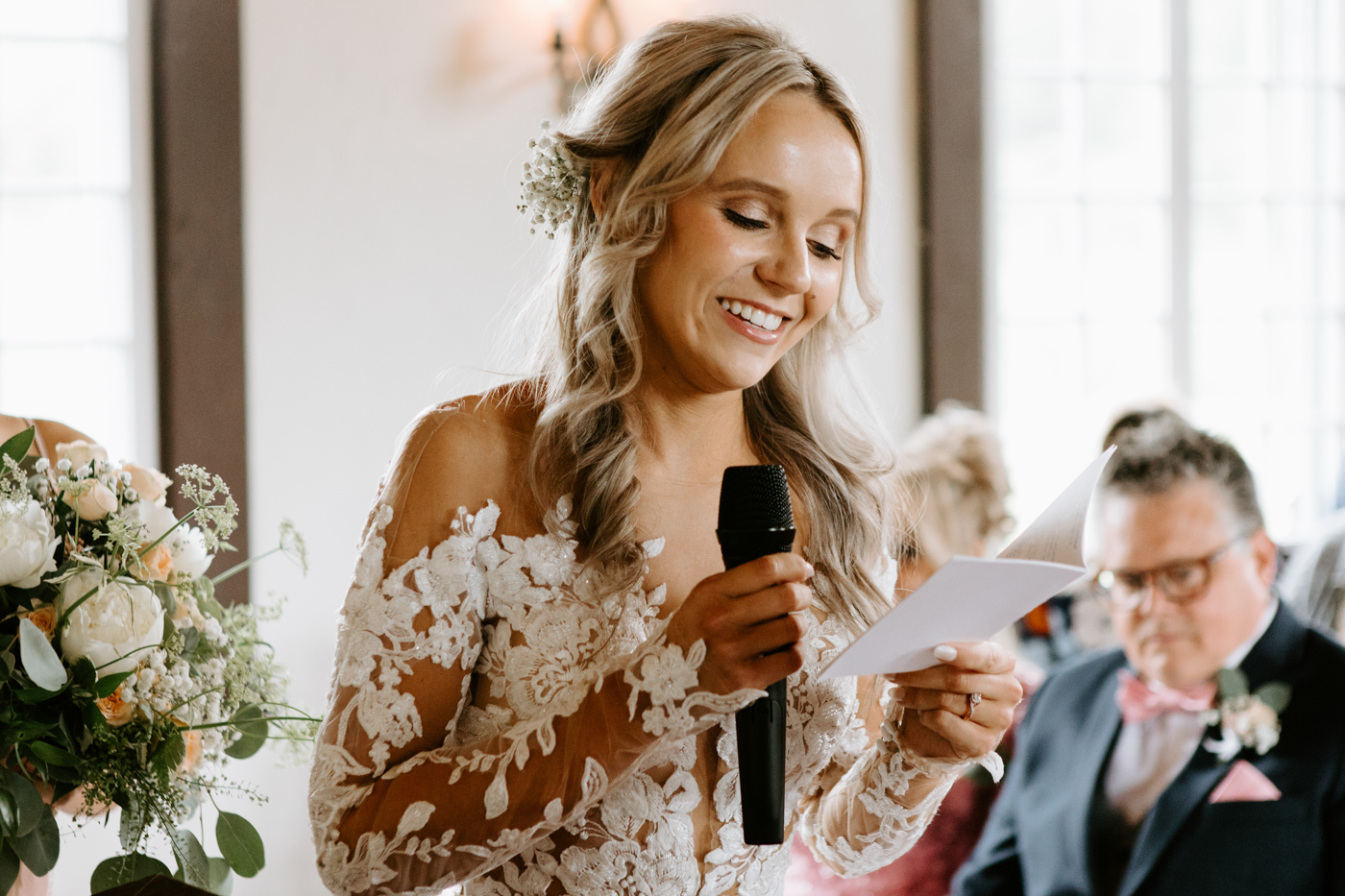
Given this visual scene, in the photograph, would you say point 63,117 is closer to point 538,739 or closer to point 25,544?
point 25,544

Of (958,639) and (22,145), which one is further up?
(22,145)

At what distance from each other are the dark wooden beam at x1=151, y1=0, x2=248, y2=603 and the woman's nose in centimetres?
251

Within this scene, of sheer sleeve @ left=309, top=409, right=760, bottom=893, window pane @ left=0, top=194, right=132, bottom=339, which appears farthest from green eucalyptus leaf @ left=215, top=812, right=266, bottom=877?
window pane @ left=0, top=194, right=132, bottom=339

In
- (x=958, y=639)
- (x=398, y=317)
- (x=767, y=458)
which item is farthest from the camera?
(x=398, y=317)

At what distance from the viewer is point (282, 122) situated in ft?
12.1

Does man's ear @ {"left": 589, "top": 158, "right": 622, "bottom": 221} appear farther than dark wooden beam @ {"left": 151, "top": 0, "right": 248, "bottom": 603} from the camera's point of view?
No

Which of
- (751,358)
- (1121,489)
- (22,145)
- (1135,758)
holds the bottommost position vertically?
(1135,758)

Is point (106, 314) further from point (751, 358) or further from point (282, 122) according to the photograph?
point (751, 358)

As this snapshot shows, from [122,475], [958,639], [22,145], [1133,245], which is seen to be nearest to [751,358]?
[958,639]

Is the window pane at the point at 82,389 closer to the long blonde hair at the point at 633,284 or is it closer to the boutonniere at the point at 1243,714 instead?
the long blonde hair at the point at 633,284

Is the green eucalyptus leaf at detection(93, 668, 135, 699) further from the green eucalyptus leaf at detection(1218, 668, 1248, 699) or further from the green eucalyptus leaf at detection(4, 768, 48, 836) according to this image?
the green eucalyptus leaf at detection(1218, 668, 1248, 699)

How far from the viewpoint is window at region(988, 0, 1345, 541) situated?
4977mm

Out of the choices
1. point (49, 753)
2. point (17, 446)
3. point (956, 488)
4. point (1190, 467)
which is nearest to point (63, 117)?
point (17, 446)

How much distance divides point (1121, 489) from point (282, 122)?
8.16 feet
